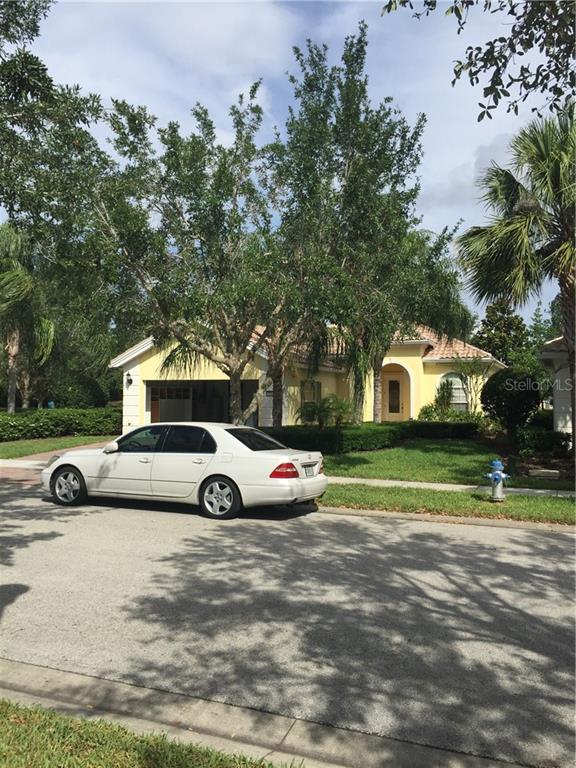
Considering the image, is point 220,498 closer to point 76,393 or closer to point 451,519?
point 451,519

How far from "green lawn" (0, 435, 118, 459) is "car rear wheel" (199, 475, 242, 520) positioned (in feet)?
37.0

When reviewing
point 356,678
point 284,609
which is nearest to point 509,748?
point 356,678

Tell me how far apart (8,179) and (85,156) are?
557 centimetres

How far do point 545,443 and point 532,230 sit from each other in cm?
611

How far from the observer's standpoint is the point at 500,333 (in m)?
49.7

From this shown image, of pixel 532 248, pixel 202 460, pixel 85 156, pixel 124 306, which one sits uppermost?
pixel 85 156

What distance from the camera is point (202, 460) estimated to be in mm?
9680

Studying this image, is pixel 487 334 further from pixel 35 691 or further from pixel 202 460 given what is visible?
pixel 35 691

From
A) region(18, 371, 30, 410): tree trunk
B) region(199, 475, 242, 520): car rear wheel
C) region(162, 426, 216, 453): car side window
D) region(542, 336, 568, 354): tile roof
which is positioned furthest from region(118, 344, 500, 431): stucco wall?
region(18, 371, 30, 410): tree trunk

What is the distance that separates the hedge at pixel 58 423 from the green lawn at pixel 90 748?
850 inches

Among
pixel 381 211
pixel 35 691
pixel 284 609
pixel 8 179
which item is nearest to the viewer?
pixel 35 691

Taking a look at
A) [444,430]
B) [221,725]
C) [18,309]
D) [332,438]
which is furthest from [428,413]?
[221,725]

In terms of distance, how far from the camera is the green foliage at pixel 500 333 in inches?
1922

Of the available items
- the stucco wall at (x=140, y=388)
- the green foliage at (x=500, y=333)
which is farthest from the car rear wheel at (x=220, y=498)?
the green foliage at (x=500, y=333)
